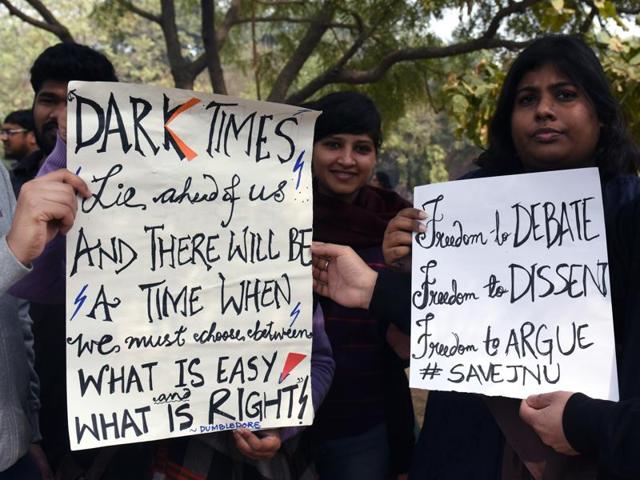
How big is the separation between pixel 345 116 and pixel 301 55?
3759mm

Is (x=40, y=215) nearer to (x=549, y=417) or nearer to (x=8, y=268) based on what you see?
(x=8, y=268)

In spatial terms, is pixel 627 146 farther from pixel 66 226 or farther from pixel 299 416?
pixel 66 226

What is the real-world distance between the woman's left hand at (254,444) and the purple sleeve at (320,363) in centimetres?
21

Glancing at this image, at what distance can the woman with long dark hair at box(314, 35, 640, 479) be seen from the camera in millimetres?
1683

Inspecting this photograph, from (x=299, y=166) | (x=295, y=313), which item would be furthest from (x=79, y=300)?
(x=299, y=166)

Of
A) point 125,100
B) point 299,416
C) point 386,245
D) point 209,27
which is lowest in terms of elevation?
point 299,416

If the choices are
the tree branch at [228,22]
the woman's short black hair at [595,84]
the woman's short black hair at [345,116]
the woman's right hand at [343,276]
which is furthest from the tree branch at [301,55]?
the woman's short black hair at [595,84]

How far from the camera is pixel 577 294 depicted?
1.85m

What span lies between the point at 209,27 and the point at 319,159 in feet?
11.4

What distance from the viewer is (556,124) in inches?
Result: 76.5

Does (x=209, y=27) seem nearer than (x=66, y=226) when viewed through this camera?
No

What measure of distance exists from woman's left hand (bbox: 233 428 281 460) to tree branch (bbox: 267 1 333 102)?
14.4ft

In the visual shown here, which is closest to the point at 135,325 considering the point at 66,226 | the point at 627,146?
the point at 66,226

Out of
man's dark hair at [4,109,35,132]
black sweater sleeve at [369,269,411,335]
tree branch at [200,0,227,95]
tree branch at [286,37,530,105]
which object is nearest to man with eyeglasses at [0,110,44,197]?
man's dark hair at [4,109,35,132]
